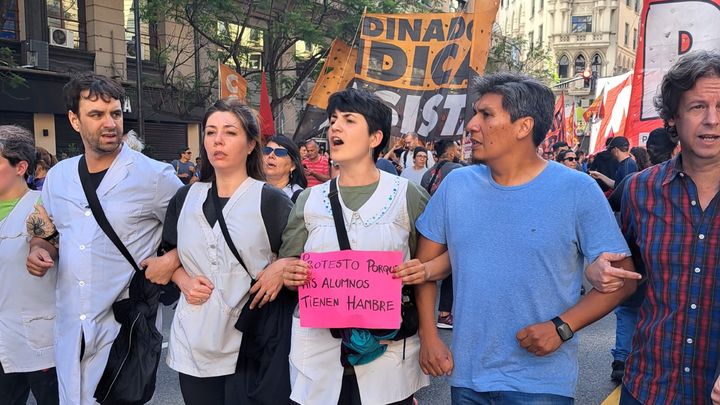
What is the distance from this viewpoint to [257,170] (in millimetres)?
2783

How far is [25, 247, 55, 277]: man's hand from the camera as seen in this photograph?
268 centimetres

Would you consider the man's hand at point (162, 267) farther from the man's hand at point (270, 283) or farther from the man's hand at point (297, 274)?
the man's hand at point (297, 274)

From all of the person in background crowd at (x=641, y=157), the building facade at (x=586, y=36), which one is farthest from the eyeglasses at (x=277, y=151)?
the building facade at (x=586, y=36)

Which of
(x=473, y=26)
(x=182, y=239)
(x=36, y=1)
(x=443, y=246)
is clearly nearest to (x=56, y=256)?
(x=182, y=239)

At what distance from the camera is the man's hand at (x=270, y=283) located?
2.39m

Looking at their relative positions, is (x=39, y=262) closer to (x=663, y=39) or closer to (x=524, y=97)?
(x=524, y=97)

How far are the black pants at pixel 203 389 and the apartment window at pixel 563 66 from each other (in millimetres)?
65360

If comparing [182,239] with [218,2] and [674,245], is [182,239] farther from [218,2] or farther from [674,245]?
[218,2]

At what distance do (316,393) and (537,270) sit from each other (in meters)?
1.00

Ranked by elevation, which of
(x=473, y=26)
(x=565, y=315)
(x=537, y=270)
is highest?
(x=473, y=26)

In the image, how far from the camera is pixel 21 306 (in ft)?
9.61

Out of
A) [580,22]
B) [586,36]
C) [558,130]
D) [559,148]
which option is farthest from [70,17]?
[580,22]

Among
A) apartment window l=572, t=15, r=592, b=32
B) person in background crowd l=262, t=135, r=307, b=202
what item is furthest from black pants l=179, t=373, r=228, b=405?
apartment window l=572, t=15, r=592, b=32

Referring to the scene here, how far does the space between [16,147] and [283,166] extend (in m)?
2.30
